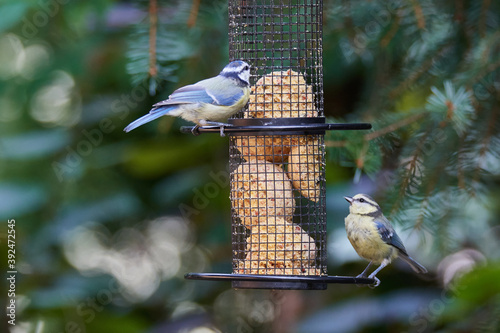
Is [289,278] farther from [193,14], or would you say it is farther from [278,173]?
[193,14]

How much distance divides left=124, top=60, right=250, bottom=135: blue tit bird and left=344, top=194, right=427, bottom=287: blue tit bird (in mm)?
758

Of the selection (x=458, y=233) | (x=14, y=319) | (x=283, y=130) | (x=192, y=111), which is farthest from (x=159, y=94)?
(x=458, y=233)

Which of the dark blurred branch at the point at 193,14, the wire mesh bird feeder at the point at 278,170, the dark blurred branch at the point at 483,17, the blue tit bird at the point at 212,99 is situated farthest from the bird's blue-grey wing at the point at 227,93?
the dark blurred branch at the point at 483,17

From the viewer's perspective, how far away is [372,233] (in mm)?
3230

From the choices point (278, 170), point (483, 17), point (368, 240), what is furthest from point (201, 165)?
point (483, 17)

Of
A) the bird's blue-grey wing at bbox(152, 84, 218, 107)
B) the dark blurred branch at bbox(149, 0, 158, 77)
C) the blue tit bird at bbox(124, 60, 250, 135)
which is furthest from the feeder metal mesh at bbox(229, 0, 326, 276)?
the dark blurred branch at bbox(149, 0, 158, 77)

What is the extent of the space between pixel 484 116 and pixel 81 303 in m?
2.67

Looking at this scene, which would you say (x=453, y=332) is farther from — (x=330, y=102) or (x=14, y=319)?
(x=14, y=319)

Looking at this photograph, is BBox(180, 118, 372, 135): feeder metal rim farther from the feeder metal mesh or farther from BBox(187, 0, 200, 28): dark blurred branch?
BBox(187, 0, 200, 28): dark blurred branch

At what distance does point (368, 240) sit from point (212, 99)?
3.50ft

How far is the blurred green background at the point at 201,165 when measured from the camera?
10.8ft

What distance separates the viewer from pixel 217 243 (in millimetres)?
4367

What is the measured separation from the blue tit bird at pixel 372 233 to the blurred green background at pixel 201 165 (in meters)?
0.10

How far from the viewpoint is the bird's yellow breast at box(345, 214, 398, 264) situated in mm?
3234
